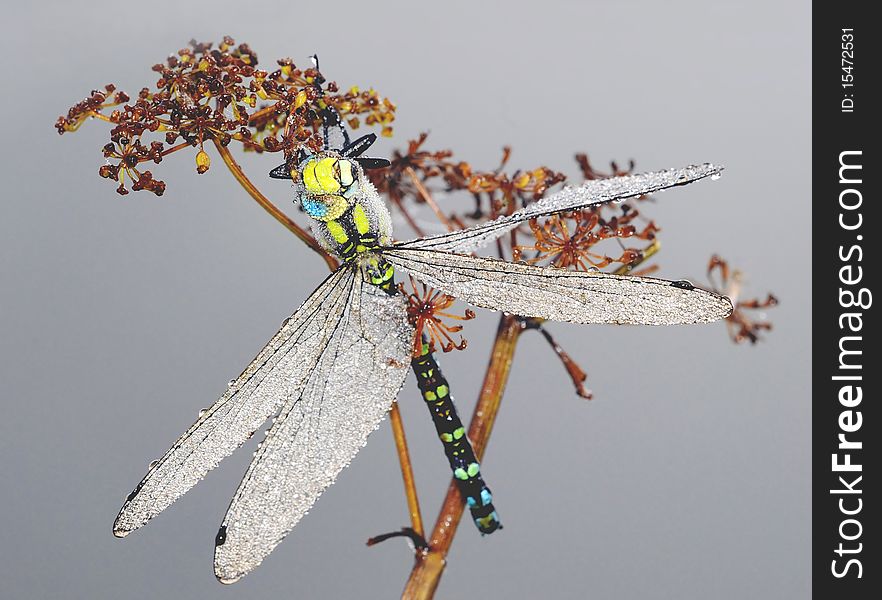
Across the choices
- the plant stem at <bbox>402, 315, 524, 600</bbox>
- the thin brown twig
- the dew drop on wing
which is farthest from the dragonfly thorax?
the dew drop on wing

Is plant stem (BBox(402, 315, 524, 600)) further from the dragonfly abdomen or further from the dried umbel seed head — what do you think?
the dried umbel seed head

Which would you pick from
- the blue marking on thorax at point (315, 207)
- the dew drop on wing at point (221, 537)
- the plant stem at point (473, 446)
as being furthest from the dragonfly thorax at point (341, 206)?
the dew drop on wing at point (221, 537)

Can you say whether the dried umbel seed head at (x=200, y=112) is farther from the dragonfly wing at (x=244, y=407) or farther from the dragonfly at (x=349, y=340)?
the dragonfly wing at (x=244, y=407)

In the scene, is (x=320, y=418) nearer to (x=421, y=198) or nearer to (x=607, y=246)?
(x=421, y=198)

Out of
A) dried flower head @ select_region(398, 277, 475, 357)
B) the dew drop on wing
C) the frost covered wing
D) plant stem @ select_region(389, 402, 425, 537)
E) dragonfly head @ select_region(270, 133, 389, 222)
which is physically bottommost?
the dew drop on wing
